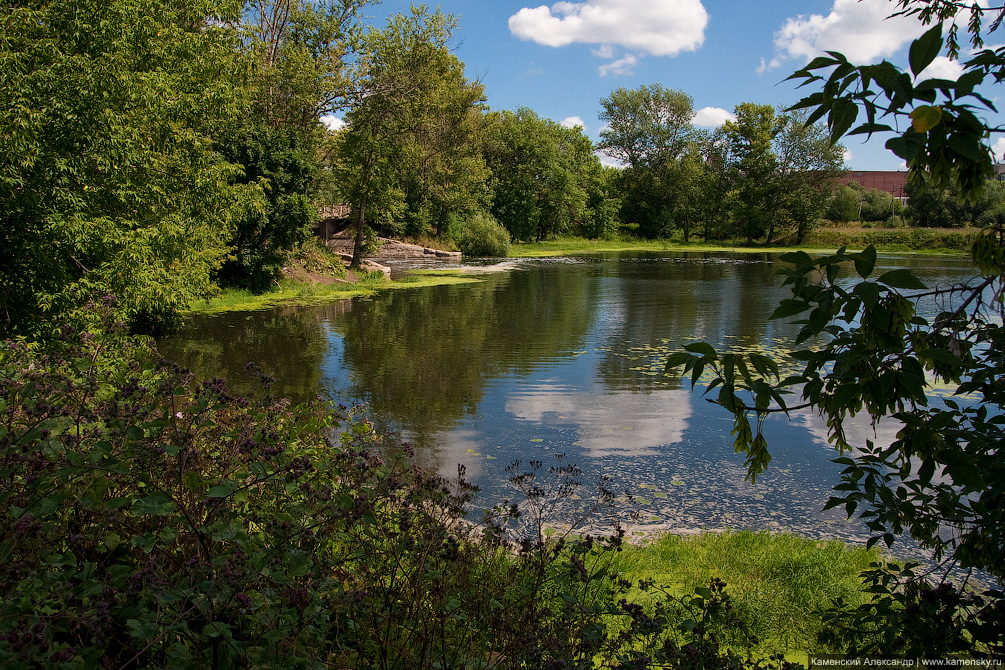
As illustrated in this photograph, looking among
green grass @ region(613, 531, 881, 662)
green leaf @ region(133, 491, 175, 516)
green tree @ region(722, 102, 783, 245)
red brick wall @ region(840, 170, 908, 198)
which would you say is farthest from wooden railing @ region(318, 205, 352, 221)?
red brick wall @ region(840, 170, 908, 198)

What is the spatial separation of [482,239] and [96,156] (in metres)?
37.3

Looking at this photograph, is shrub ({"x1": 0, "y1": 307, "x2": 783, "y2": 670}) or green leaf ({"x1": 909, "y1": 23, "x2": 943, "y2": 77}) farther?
shrub ({"x1": 0, "y1": 307, "x2": 783, "y2": 670})

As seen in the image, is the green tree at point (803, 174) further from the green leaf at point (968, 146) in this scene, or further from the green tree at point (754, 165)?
the green leaf at point (968, 146)

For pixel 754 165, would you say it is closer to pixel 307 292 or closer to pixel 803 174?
pixel 803 174

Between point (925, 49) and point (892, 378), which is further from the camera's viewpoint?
point (892, 378)

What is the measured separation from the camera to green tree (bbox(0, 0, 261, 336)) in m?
8.07

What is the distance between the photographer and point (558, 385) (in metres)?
11.0

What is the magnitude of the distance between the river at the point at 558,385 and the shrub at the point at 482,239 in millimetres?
22112

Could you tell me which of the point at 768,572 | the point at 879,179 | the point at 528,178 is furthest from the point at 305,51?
the point at 879,179

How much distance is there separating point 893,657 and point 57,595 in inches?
111

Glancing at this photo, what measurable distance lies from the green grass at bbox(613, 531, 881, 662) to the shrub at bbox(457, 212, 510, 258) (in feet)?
134

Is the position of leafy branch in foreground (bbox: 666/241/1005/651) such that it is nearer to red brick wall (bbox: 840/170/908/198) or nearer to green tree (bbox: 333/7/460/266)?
green tree (bbox: 333/7/460/266)

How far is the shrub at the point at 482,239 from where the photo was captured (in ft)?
149

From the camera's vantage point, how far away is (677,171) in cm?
6925
